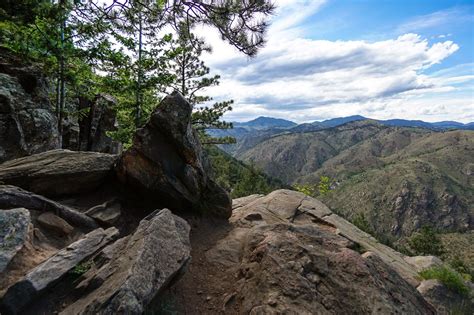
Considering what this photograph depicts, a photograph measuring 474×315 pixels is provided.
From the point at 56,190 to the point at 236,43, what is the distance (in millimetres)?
8112

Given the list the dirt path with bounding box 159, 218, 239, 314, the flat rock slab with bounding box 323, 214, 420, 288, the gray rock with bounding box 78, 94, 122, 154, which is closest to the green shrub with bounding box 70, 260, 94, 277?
the dirt path with bounding box 159, 218, 239, 314

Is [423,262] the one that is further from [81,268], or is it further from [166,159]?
[81,268]

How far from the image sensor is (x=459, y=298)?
12773 millimetres

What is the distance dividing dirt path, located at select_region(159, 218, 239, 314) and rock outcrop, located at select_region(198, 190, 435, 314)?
0.65 ft

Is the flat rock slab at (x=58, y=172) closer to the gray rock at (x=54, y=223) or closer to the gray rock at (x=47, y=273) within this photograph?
the gray rock at (x=54, y=223)

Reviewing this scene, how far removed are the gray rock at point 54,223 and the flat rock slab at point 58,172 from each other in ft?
6.31

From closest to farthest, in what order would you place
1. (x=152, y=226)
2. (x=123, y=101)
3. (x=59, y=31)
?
(x=152, y=226), (x=59, y=31), (x=123, y=101)

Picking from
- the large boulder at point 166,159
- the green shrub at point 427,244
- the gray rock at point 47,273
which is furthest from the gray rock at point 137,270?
the green shrub at point 427,244

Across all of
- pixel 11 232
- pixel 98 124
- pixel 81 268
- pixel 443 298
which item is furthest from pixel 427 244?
pixel 11 232

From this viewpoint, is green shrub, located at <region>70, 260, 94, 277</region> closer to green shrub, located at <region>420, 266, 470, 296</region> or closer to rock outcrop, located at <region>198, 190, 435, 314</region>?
rock outcrop, located at <region>198, 190, 435, 314</region>

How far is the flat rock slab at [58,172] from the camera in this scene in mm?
10266

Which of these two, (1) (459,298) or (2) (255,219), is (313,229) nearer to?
(2) (255,219)

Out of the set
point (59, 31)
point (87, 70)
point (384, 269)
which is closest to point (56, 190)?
point (87, 70)

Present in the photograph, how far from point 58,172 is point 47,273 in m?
5.11
